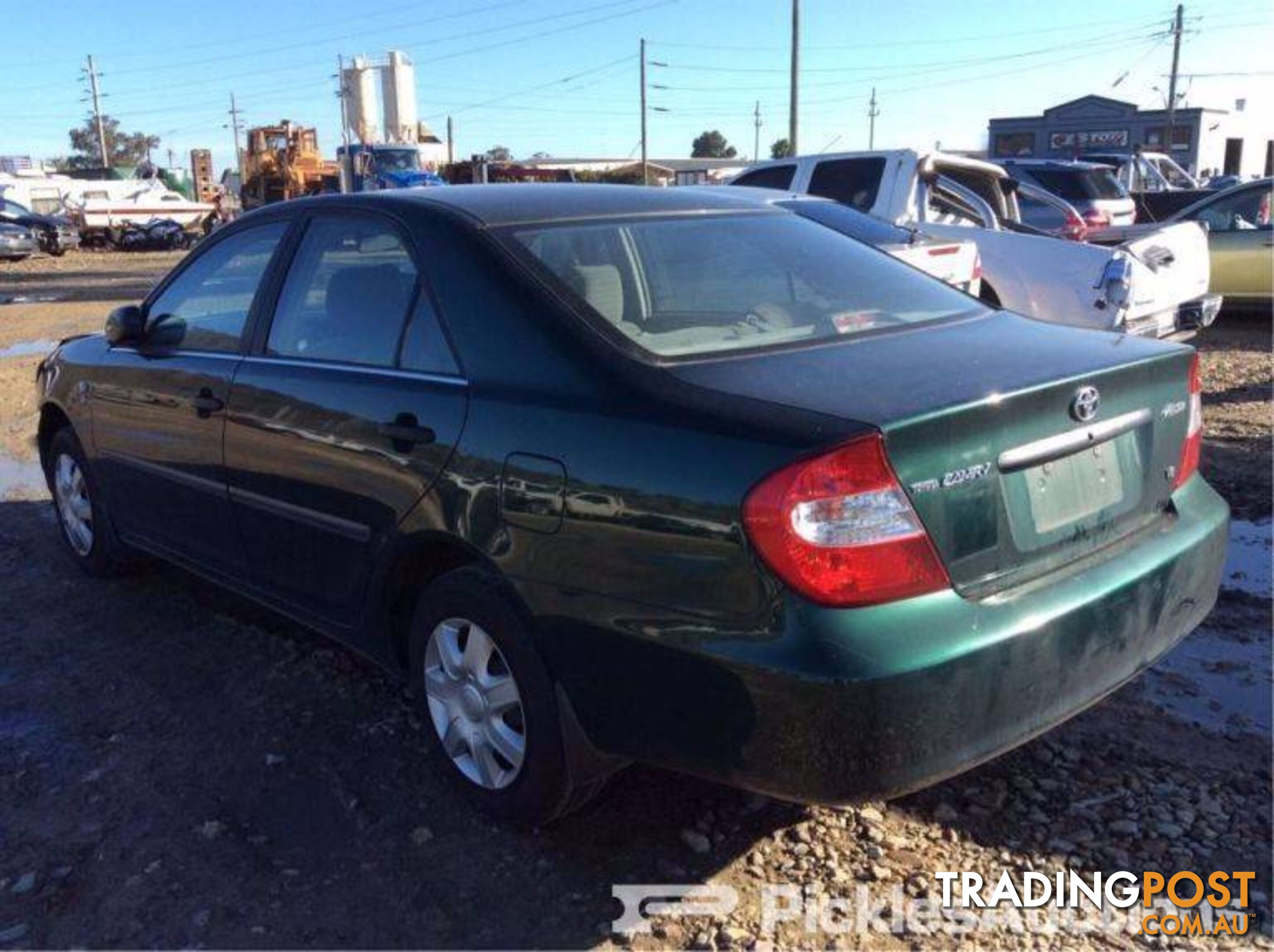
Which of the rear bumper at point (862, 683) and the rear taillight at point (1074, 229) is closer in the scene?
the rear bumper at point (862, 683)

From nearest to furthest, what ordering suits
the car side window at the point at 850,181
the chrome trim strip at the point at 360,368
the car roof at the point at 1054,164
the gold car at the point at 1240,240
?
1. the chrome trim strip at the point at 360,368
2. the car side window at the point at 850,181
3. the gold car at the point at 1240,240
4. the car roof at the point at 1054,164

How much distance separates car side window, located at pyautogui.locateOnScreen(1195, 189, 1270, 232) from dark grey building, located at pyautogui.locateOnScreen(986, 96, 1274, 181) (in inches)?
1489

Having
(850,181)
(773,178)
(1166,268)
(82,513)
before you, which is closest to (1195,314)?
(1166,268)

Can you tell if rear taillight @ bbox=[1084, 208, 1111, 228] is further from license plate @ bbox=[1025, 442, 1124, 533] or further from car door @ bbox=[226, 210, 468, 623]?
car door @ bbox=[226, 210, 468, 623]

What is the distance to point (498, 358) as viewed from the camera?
2941 millimetres

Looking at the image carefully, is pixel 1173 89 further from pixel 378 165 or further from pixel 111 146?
pixel 111 146

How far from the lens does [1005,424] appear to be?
2.54 meters

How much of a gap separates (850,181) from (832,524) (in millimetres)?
8282

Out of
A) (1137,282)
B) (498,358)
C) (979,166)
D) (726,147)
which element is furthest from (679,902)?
(726,147)

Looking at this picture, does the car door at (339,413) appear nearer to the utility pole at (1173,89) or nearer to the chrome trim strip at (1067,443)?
the chrome trim strip at (1067,443)

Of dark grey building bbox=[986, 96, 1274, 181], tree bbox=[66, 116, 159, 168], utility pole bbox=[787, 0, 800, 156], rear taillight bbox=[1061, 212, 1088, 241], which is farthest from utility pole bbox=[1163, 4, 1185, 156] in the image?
tree bbox=[66, 116, 159, 168]

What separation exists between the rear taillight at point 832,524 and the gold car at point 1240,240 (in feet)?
34.1

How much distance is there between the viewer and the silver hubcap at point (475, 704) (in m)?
2.98

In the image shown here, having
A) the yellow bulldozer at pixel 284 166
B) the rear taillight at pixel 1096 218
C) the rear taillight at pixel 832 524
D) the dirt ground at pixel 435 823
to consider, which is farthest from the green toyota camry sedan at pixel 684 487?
the yellow bulldozer at pixel 284 166
